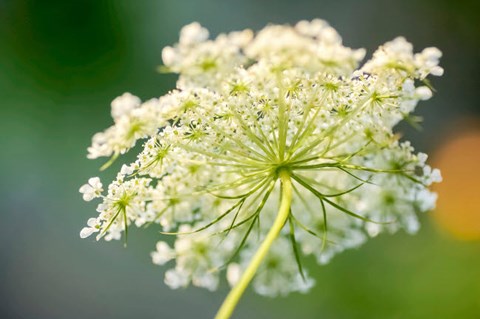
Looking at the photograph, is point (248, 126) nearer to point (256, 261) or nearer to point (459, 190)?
point (256, 261)

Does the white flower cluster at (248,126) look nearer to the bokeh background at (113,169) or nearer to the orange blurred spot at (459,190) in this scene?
the bokeh background at (113,169)

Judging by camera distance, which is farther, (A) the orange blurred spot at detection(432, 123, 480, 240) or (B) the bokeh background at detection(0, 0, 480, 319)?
(A) the orange blurred spot at detection(432, 123, 480, 240)

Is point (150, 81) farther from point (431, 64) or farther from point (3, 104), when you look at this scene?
point (431, 64)

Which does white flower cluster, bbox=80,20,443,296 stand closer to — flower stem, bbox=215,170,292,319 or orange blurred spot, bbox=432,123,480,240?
flower stem, bbox=215,170,292,319

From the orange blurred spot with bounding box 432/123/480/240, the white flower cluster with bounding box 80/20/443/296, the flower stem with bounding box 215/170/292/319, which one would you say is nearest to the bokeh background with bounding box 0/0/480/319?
the orange blurred spot with bounding box 432/123/480/240

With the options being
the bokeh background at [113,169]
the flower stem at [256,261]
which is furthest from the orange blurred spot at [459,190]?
the flower stem at [256,261]

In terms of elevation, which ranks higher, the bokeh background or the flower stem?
the bokeh background

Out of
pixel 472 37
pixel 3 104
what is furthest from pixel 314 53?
pixel 472 37
